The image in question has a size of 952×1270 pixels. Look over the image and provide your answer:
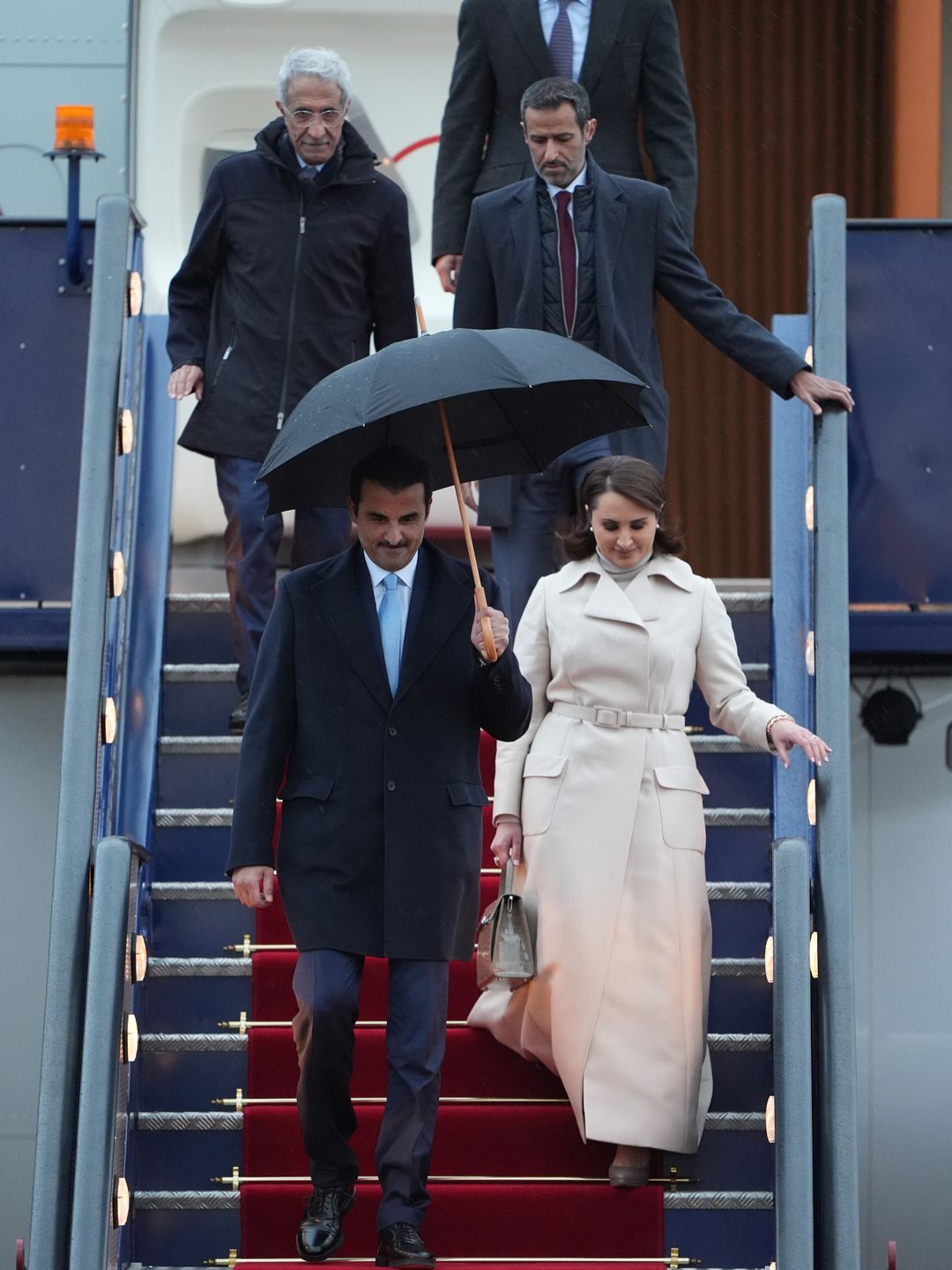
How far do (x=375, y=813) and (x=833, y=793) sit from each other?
108 cm

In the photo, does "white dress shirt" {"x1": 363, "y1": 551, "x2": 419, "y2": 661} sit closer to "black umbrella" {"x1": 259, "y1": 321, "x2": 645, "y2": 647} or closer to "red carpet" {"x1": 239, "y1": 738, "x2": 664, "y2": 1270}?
"black umbrella" {"x1": 259, "y1": 321, "x2": 645, "y2": 647}

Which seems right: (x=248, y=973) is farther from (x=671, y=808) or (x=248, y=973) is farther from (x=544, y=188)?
→ (x=544, y=188)

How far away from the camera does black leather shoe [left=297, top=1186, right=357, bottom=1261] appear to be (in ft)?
16.3

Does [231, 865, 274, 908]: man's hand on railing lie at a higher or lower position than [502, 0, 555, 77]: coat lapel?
lower

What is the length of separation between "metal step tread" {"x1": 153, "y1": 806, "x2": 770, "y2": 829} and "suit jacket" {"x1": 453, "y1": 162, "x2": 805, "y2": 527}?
982 millimetres

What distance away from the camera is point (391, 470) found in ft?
16.0

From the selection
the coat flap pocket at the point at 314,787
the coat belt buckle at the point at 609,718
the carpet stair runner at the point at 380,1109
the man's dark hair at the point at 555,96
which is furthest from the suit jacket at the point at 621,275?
the coat flap pocket at the point at 314,787

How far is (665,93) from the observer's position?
6.88 m

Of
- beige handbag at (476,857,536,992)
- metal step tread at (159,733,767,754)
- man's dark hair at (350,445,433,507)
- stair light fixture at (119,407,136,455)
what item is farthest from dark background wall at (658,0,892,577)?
man's dark hair at (350,445,433,507)

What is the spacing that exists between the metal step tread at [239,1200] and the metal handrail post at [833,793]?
349 mm

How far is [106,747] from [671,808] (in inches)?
55.9

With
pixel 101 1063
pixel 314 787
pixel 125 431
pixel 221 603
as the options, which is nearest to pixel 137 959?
pixel 101 1063

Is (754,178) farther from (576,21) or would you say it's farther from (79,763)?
(79,763)

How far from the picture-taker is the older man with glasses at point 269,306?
6.44 metres
